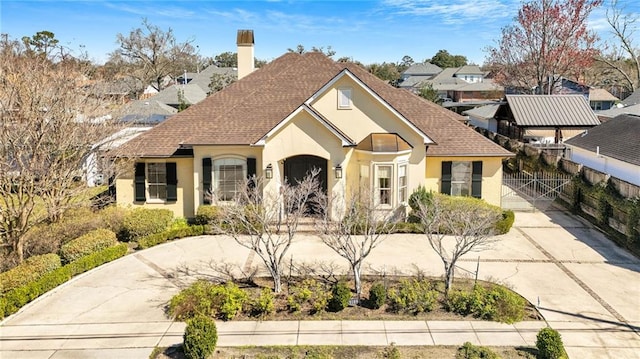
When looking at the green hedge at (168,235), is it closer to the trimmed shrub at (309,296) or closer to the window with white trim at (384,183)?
the trimmed shrub at (309,296)

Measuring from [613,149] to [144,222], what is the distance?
22052 millimetres

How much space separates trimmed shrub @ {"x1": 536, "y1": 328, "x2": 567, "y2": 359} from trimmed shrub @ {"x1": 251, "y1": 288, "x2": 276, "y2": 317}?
21.8 feet

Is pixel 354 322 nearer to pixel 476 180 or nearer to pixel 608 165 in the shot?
pixel 476 180

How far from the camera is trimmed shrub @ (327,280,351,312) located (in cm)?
1354

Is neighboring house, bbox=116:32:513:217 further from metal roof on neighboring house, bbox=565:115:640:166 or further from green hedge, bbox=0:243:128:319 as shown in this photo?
metal roof on neighboring house, bbox=565:115:640:166

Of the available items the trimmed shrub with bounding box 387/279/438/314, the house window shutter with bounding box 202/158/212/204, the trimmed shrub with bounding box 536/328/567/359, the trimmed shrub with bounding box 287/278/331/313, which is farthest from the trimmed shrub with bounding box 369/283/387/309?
the house window shutter with bounding box 202/158/212/204

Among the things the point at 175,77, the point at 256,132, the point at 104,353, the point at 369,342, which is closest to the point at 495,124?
the point at 256,132

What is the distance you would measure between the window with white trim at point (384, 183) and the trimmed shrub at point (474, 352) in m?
10.3

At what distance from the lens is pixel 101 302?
14.4 m

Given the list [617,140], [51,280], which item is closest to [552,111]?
[617,140]

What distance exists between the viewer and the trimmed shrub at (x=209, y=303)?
13.4m

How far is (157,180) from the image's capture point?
2280cm

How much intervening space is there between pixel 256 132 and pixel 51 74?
30.3 ft

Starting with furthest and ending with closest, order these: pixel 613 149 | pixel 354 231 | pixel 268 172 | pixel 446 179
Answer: pixel 613 149
pixel 446 179
pixel 268 172
pixel 354 231
